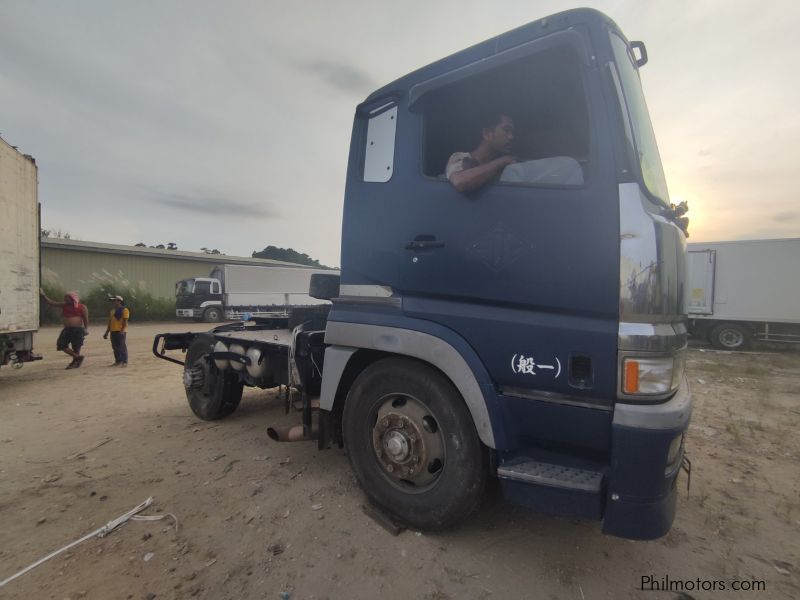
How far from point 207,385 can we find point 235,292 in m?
19.9

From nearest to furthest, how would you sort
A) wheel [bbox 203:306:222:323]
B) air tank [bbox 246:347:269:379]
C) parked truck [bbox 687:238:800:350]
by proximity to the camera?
air tank [bbox 246:347:269:379], parked truck [bbox 687:238:800:350], wheel [bbox 203:306:222:323]

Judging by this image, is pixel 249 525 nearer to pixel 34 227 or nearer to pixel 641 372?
A: pixel 641 372

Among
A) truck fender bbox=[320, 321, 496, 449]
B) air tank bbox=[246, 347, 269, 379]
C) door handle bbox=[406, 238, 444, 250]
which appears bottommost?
air tank bbox=[246, 347, 269, 379]

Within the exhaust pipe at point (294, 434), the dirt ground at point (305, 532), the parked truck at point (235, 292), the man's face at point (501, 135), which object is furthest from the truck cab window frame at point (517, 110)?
the parked truck at point (235, 292)

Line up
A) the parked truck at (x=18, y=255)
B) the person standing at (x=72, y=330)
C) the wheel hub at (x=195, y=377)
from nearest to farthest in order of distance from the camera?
the wheel hub at (x=195, y=377) < the parked truck at (x=18, y=255) < the person standing at (x=72, y=330)

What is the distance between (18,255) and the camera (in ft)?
23.4

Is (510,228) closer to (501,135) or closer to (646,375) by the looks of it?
(501,135)

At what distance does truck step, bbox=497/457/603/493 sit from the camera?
1.98m

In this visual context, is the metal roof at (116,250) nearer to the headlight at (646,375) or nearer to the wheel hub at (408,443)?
the wheel hub at (408,443)

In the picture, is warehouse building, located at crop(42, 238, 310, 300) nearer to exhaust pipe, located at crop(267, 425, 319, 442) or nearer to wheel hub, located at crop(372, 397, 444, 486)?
exhaust pipe, located at crop(267, 425, 319, 442)

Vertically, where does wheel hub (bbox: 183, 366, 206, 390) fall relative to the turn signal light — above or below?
below

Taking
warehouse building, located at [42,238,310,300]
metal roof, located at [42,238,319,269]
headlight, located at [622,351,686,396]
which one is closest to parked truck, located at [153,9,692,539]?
headlight, located at [622,351,686,396]

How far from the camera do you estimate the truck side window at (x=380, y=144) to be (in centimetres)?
283

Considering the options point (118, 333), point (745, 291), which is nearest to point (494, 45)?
point (118, 333)
